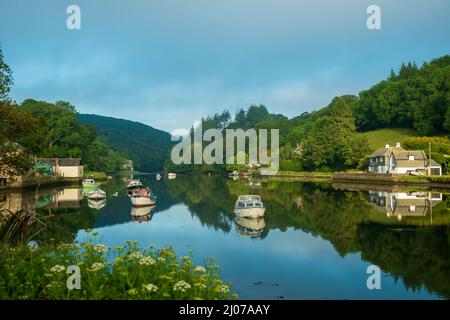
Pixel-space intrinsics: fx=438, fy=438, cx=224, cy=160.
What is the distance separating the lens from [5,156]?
1734 centimetres

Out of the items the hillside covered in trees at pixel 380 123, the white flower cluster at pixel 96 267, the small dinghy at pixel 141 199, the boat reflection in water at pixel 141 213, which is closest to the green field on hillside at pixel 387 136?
the hillside covered in trees at pixel 380 123

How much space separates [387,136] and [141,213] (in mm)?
105816

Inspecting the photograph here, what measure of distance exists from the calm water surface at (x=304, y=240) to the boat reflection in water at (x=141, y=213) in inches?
4.6

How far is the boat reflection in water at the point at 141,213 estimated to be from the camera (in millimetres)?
38844

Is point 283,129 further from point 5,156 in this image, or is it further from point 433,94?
point 5,156

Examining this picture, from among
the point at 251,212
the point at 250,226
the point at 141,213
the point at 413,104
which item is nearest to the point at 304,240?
the point at 250,226

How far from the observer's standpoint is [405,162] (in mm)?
93438

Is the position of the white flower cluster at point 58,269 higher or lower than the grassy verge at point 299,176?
higher

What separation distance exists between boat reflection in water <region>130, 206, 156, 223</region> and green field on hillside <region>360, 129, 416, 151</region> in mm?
88562

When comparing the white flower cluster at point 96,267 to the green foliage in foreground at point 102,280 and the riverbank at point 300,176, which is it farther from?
the riverbank at point 300,176

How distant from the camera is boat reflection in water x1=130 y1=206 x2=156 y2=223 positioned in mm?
38844

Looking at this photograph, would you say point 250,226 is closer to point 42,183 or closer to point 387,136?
point 42,183

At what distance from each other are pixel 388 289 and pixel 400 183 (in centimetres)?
6888

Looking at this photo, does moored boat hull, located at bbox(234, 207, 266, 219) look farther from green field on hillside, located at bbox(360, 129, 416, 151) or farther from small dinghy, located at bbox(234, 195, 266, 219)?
green field on hillside, located at bbox(360, 129, 416, 151)
